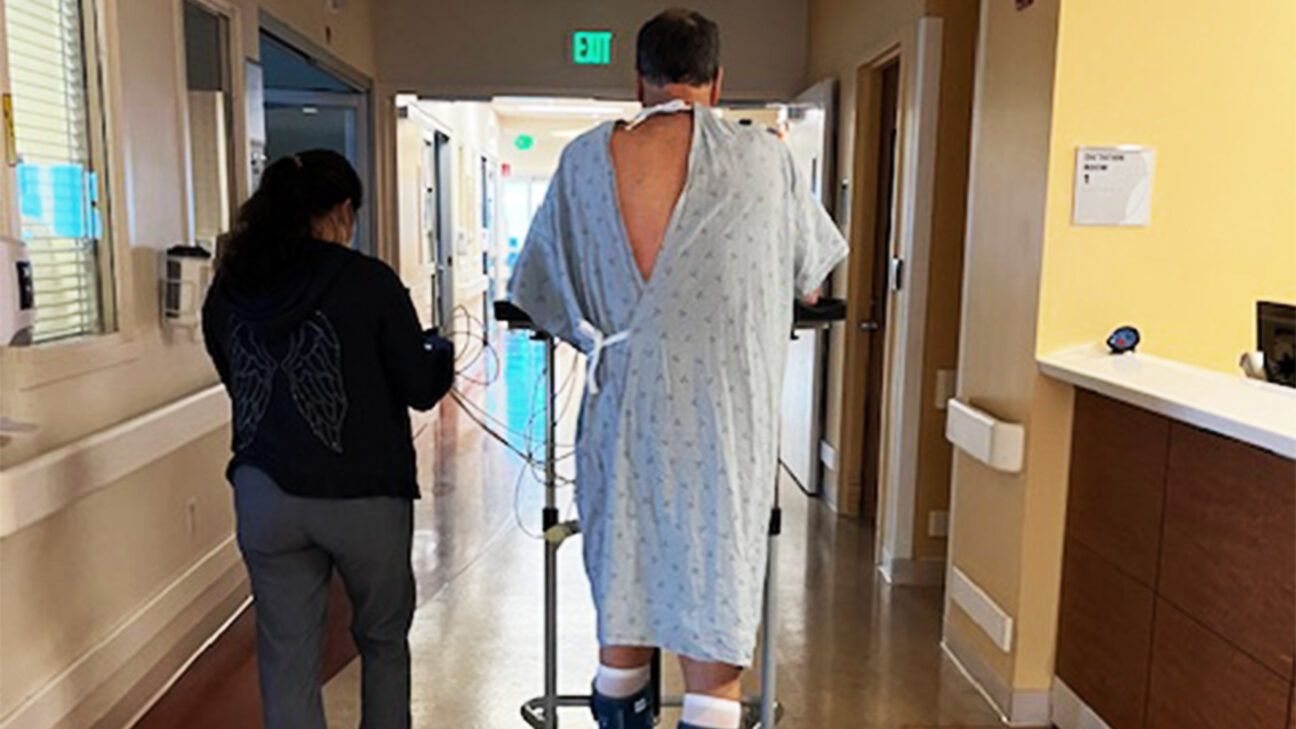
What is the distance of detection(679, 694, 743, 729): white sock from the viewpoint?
1.82 m

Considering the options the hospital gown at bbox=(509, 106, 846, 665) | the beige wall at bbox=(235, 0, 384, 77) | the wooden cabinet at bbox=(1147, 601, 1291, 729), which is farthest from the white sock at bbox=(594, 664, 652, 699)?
the beige wall at bbox=(235, 0, 384, 77)

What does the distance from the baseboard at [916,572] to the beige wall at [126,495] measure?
8.18ft

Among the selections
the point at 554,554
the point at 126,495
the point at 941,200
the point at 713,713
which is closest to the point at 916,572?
the point at 941,200

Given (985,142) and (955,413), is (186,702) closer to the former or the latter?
(955,413)

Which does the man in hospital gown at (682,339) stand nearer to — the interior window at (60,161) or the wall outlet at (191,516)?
the interior window at (60,161)

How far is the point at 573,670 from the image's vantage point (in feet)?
9.89

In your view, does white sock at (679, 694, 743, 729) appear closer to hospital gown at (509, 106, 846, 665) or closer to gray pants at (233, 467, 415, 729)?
hospital gown at (509, 106, 846, 665)

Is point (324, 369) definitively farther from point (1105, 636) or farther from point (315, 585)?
point (1105, 636)

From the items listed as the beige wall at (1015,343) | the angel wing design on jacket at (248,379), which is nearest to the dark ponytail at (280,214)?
the angel wing design on jacket at (248,379)

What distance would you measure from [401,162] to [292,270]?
4410 millimetres

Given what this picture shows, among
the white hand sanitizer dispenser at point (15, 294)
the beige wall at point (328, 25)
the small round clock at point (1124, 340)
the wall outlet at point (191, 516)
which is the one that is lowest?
the wall outlet at point (191, 516)

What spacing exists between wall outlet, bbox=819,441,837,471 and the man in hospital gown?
3005mm

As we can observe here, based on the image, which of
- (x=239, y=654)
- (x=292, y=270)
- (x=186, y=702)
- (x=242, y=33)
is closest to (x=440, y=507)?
(x=239, y=654)

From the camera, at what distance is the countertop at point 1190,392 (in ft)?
6.08
